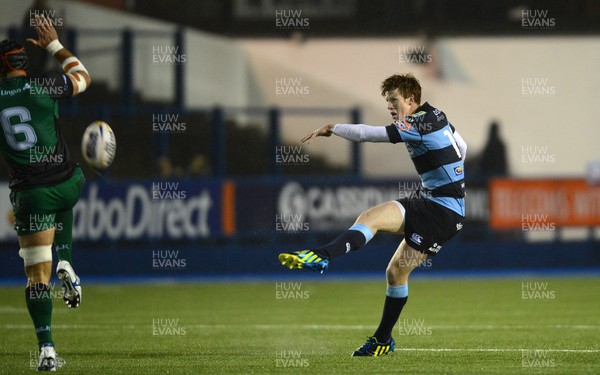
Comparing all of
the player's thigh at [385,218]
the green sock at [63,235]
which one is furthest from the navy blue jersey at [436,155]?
the green sock at [63,235]

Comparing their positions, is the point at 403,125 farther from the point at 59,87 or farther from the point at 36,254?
the point at 36,254

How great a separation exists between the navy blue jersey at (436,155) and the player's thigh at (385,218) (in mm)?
308

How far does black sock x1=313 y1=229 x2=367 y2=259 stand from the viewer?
27.3 ft

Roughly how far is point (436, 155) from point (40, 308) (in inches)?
122

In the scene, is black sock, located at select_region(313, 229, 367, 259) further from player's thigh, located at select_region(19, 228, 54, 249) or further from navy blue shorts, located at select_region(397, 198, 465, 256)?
player's thigh, located at select_region(19, 228, 54, 249)

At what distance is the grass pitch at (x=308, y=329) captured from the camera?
339 inches

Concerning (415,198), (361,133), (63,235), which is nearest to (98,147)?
(63,235)

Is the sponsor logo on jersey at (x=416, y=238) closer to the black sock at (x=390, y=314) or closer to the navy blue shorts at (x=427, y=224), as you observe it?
the navy blue shorts at (x=427, y=224)

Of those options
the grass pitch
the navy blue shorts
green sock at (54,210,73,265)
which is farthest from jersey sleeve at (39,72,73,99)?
the navy blue shorts

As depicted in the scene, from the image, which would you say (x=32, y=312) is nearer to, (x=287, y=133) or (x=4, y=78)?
(x=4, y=78)

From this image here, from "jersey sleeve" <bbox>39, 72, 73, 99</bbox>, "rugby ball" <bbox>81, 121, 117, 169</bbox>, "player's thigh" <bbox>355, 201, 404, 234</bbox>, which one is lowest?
"player's thigh" <bbox>355, 201, 404, 234</bbox>

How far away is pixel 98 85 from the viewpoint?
22.1 meters

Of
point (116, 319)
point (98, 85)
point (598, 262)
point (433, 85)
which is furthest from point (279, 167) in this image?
point (433, 85)

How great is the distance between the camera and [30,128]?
859 cm
